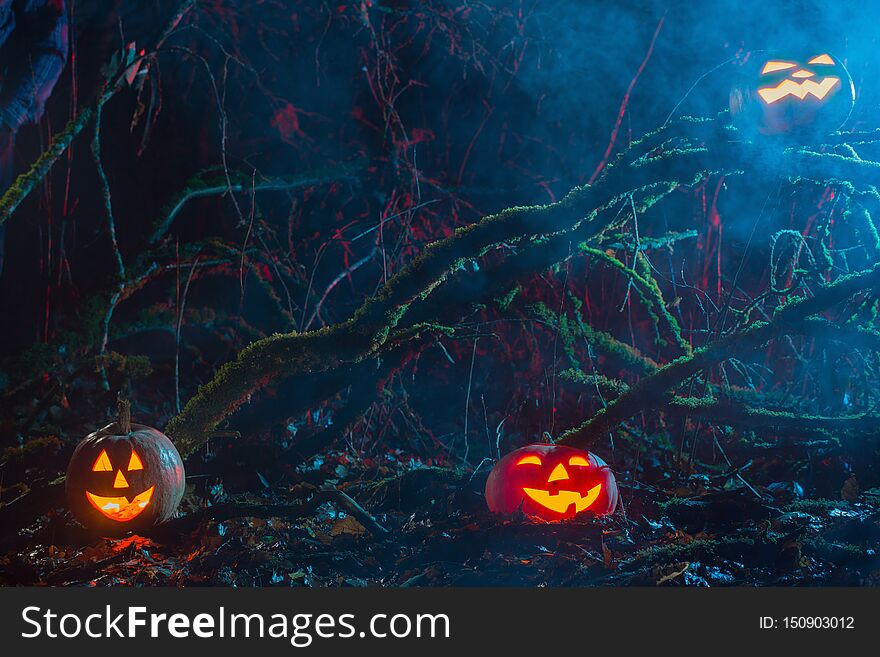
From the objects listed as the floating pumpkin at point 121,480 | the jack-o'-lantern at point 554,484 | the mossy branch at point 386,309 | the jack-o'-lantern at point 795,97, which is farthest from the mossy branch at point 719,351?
the floating pumpkin at point 121,480

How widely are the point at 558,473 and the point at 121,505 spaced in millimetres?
1901

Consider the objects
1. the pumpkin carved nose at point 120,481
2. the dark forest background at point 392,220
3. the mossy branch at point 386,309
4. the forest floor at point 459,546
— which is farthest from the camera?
the dark forest background at point 392,220

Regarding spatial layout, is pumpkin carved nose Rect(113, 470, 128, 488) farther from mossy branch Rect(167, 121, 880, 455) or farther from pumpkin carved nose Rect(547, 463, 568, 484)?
pumpkin carved nose Rect(547, 463, 568, 484)

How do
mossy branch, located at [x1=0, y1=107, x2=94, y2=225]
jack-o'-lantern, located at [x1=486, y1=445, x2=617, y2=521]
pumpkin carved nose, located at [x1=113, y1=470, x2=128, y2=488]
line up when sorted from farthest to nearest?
mossy branch, located at [x1=0, y1=107, x2=94, y2=225], jack-o'-lantern, located at [x1=486, y1=445, x2=617, y2=521], pumpkin carved nose, located at [x1=113, y1=470, x2=128, y2=488]

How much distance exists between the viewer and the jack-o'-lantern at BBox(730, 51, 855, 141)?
3469 mm

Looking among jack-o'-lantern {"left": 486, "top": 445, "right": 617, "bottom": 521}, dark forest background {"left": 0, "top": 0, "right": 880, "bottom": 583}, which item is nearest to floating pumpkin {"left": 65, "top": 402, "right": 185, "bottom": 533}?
dark forest background {"left": 0, "top": 0, "right": 880, "bottom": 583}

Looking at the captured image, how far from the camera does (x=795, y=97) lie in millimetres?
3477

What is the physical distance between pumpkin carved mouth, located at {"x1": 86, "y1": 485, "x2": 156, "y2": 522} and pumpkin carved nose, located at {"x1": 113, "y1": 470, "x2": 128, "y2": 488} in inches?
2.2

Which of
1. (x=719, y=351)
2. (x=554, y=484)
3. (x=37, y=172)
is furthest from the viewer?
(x=37, y=172)

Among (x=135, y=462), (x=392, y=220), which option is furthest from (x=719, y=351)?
(x=135, y=462)

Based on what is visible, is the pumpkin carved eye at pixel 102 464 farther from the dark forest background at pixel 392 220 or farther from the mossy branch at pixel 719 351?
the mossy branch at pixel 719 351

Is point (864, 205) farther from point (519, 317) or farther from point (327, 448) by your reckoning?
point (327, 448)

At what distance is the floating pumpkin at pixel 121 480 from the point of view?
3.21m

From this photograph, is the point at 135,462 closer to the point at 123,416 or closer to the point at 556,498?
the point at 123,416
